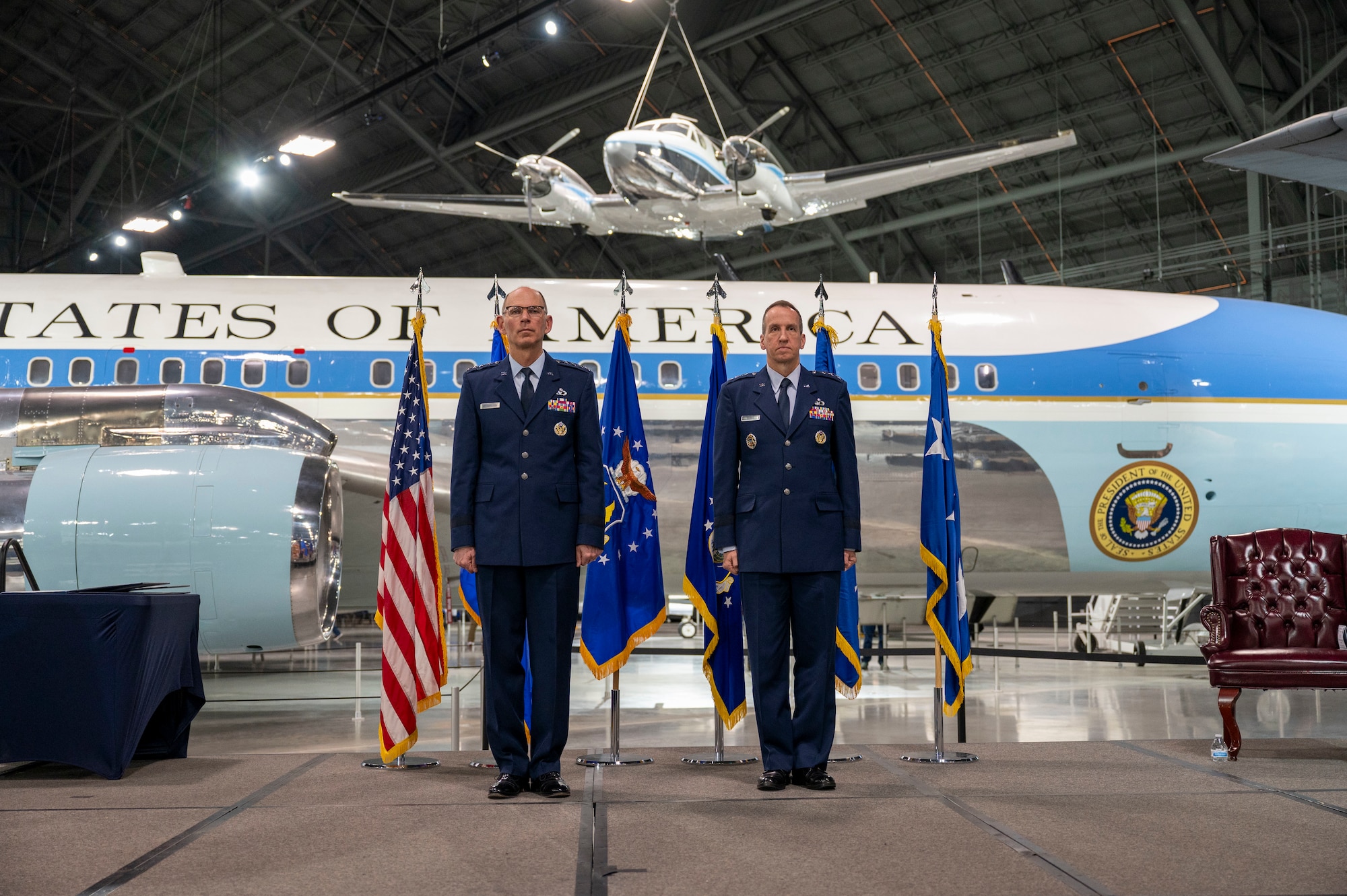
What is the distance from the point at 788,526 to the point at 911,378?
4889 mm

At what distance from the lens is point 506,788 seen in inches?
165

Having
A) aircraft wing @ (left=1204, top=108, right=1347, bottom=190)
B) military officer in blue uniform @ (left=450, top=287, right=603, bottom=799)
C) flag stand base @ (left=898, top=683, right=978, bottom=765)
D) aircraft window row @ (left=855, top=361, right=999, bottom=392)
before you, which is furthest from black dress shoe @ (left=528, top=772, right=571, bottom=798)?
aircraft window row @ (left=855, top=361, right=999, bottom=392)

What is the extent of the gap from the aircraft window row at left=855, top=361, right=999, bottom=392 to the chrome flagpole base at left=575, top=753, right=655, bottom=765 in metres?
4.61

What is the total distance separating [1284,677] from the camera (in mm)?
5336

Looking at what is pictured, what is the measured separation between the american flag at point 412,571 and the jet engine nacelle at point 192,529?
60.3 inches

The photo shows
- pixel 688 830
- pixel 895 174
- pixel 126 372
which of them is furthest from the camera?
pixel 895 174

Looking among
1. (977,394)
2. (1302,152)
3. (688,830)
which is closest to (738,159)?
(977,394)

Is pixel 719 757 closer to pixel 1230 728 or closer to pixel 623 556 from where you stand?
pixel 623 556

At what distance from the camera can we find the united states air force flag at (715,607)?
542 cm

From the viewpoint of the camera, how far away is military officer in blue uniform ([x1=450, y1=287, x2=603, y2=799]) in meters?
4.29

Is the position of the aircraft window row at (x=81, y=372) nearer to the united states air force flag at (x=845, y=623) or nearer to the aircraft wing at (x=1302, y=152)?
the united states air force flag at (x=845, y=623)

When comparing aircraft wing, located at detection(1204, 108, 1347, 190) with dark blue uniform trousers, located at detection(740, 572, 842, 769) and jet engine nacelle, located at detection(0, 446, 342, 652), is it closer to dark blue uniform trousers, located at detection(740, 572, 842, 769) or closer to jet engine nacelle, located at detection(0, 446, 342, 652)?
dark blue uniform trousers, located at detection(740, 572, 842, 769)

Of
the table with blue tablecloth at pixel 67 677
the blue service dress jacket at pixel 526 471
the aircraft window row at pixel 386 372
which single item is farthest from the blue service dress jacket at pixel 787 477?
the aircraft window row at pixel 386 372

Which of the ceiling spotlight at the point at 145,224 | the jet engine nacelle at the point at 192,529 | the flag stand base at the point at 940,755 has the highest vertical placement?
the ceiling spotlight at the point at 145,224
